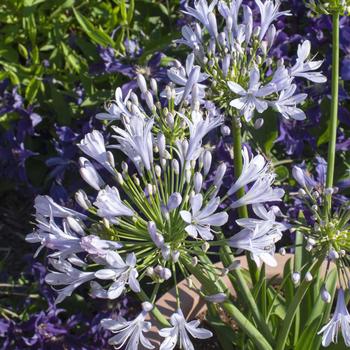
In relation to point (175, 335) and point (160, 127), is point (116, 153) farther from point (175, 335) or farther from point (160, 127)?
point (175, 335)

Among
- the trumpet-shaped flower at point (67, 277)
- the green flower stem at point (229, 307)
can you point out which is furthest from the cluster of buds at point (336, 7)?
the trumpet-shaped flower at point (67, 277)

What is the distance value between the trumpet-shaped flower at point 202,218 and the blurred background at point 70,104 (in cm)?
85

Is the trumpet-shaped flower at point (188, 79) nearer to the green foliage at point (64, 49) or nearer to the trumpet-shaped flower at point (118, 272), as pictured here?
the trumpet-shaped flower at point (118, 272)

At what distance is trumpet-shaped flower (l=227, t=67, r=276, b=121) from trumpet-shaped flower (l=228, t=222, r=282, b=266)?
208mm

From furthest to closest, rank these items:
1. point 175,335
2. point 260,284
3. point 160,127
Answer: point 260,284
point 160,127
point 175,335

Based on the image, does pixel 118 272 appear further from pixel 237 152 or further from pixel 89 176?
pixel 237 152

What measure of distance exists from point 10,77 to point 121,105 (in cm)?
120

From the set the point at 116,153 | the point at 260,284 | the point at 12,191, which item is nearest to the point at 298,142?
the point at 116,153

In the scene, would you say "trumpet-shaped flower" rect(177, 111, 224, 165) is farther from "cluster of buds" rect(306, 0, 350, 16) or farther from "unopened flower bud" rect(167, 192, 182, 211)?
"cluster of buds" rect(306, 0, 350, 16)

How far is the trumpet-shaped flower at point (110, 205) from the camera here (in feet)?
3.10

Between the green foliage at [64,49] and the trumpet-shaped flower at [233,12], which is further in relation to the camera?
the green foliage at [64,49]

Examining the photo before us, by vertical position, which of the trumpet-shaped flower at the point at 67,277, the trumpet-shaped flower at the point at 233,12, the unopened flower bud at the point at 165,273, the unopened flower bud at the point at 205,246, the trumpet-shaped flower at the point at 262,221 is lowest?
the trumpet-shaped flower at the point at 67,277

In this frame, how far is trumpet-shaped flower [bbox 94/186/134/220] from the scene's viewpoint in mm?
946

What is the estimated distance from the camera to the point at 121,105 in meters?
1.16
